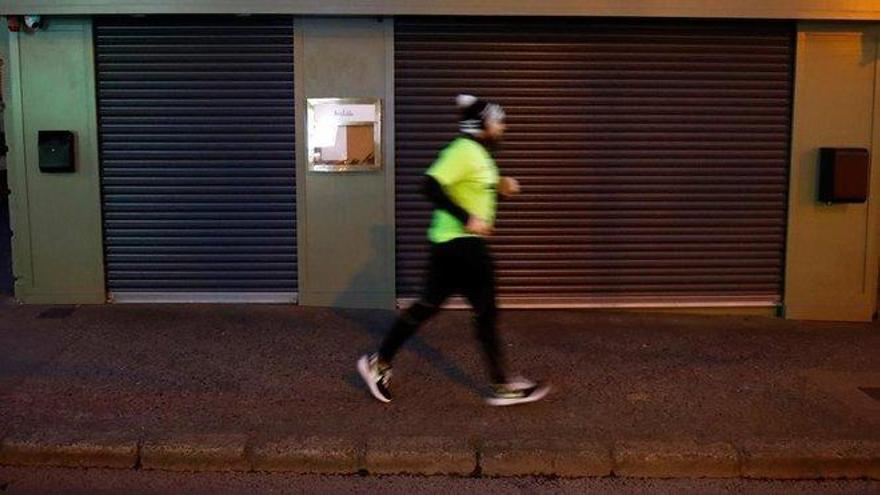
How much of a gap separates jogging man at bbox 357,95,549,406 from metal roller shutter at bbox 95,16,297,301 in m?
3.03

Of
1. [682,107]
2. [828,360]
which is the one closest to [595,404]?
[828,360]

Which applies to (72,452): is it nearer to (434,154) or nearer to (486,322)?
(486,322)

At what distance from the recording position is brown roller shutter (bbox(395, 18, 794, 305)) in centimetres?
881

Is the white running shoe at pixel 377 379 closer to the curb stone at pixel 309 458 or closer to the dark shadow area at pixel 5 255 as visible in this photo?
the curb stone at pixel 309 458

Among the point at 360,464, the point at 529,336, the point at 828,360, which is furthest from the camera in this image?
the point at 529,336

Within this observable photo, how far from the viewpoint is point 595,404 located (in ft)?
21.0

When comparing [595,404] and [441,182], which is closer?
[441,182]

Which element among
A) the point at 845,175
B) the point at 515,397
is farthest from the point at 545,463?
the point at 845,175

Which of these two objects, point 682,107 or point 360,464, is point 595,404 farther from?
point 682,107

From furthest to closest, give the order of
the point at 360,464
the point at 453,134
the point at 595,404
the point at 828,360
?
the point at 453,134 → the point at 828,360 → the point at 595,404 → the point at 360,464

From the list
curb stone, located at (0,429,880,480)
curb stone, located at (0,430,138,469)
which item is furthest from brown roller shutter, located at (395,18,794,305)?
curb stone, located at (0,430,138,469)

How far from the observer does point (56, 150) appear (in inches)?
→ 342

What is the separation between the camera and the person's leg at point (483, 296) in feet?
19.9

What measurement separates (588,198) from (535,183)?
51 centimetres
